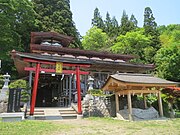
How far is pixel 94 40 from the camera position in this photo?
37.1m

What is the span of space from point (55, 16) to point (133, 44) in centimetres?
1518

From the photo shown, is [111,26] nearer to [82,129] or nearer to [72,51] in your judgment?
[72,51]

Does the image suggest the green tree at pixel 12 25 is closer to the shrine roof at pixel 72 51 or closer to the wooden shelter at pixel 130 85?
the shrine roof at pixel 72 51

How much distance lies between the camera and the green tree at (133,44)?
32062 mm

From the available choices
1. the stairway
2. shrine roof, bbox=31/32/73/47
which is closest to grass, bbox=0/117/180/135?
the stairway

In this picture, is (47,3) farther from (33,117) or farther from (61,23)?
(33,117)

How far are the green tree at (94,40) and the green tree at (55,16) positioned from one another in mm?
6314

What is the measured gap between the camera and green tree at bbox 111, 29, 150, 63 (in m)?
32.1

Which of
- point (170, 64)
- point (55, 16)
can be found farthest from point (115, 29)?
point (170, 64)

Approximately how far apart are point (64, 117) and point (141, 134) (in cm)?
576

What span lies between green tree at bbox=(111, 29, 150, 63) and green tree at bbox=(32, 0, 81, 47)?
323 inches

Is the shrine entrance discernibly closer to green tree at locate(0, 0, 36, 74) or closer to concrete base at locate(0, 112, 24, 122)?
green tree at locate(0, 0, 36, 74)

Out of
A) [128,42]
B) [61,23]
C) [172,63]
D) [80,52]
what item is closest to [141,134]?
[80,52]

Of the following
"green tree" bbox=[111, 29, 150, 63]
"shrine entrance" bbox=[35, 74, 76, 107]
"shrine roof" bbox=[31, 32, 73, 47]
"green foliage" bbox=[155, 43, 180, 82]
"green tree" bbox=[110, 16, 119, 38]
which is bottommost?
"shrine entrance" bbox=[35, 74, 76, 107]
